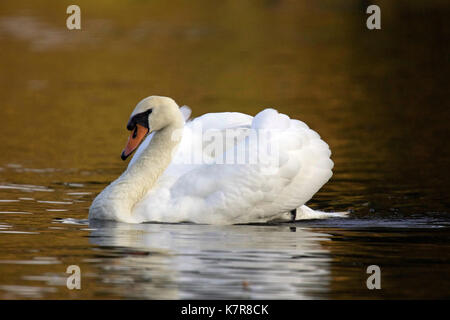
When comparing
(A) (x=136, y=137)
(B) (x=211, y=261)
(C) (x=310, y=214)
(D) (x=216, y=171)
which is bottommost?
(B) (x=211, y=261)

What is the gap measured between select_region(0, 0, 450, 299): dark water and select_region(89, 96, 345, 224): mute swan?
244 mm

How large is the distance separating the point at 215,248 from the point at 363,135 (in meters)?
8.88

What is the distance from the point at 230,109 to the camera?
74.8ft

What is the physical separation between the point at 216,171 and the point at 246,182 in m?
0.34

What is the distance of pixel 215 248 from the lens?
10.9 metres

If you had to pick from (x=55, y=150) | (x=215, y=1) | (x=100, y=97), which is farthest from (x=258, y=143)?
(x=215, y=1)

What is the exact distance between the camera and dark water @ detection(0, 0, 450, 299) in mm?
9867

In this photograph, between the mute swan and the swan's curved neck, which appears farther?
the swan's curved neck

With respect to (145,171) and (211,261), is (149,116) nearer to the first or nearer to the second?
(145,171)

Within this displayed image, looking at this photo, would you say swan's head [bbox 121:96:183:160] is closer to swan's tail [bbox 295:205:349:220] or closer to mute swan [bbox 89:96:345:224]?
mute swan [bbox 89:96:345:224]

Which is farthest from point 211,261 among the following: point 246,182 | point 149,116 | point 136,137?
point 149,116

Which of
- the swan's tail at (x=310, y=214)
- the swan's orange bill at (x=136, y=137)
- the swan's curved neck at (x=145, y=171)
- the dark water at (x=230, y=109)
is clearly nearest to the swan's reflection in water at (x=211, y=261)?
the dark water at (x=230, y=109)

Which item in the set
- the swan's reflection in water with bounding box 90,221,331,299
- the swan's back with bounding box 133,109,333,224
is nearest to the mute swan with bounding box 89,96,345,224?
the swan's back with bounding box 133,109,333,224

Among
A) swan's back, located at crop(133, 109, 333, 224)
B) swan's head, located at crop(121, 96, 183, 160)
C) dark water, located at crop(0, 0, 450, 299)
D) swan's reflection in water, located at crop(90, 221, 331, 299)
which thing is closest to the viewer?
swan's reflection in water, located at crop(90, 221, 331, 299)
